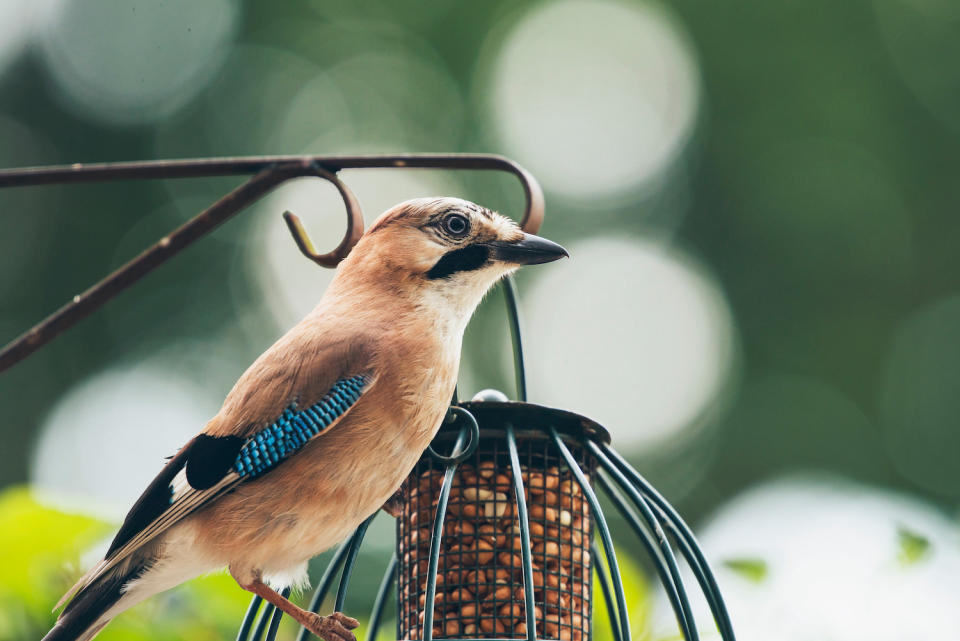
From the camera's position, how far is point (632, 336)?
41.1 feet

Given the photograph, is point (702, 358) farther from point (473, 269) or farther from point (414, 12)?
point (473, 269)

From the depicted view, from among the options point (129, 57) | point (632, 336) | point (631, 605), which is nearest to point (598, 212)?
point (632, 336)

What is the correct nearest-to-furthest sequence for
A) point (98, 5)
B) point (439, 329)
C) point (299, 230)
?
point (299, 230) → point (439, 329) → point (98, 5)

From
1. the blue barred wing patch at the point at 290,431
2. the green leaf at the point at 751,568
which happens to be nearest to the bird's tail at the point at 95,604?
the blue barred wing patch at the point at 290,431

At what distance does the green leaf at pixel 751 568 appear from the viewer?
3572 millimetres

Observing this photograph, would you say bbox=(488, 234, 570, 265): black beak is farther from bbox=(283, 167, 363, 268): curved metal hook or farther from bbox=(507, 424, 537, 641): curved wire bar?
bbox=(507, 424, 537, 641): curved wire bar

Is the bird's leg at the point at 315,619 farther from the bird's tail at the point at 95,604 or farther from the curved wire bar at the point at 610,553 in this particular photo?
the curved wire bar at the point at 610,553

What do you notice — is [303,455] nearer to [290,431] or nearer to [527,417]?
[290,431]

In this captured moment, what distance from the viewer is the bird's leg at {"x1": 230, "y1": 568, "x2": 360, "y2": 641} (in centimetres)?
335

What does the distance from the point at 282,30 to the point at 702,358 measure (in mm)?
6036

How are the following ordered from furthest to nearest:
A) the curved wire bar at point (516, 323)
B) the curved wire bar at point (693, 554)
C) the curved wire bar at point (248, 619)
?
the curved wire bar at point (516, 323) → the curved wire bar at point (248, 619) → the curved wire bar at point (693, 554)

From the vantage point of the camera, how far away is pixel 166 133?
13.6m

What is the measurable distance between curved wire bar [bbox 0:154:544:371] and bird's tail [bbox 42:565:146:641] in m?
0.71

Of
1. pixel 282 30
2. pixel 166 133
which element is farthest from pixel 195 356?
pixel 282 30
